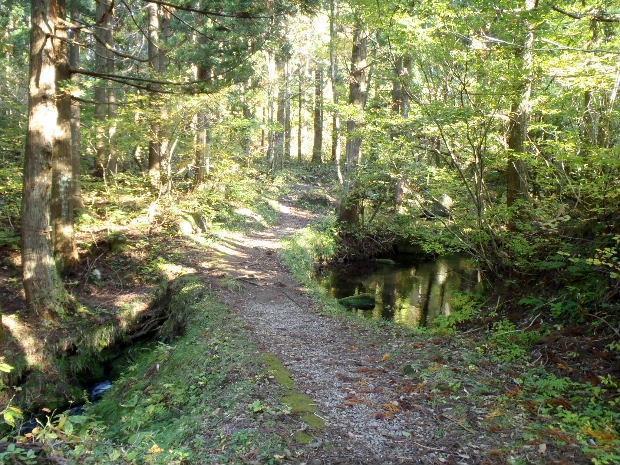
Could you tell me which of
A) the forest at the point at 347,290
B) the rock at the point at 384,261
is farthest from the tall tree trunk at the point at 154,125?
the rock at the point at 384,261

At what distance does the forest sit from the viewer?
13.8 feet

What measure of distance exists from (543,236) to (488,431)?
4467mm

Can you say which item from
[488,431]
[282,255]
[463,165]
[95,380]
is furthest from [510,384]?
[282,255]

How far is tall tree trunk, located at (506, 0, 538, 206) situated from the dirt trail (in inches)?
150

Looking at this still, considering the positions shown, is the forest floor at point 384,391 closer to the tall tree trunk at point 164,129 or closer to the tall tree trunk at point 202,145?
the tall tree trunk at point 164,129

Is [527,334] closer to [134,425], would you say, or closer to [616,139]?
[616,139]

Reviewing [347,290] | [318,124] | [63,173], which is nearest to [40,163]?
[63,173]

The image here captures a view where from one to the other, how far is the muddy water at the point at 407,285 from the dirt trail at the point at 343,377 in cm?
295

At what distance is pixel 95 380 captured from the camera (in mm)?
7543

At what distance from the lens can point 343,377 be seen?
543 cm

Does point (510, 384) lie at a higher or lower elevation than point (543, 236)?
lower

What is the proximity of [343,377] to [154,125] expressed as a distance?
31.5 ft

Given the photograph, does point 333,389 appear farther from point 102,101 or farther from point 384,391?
point 102,101

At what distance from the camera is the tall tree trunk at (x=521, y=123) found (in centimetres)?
658
